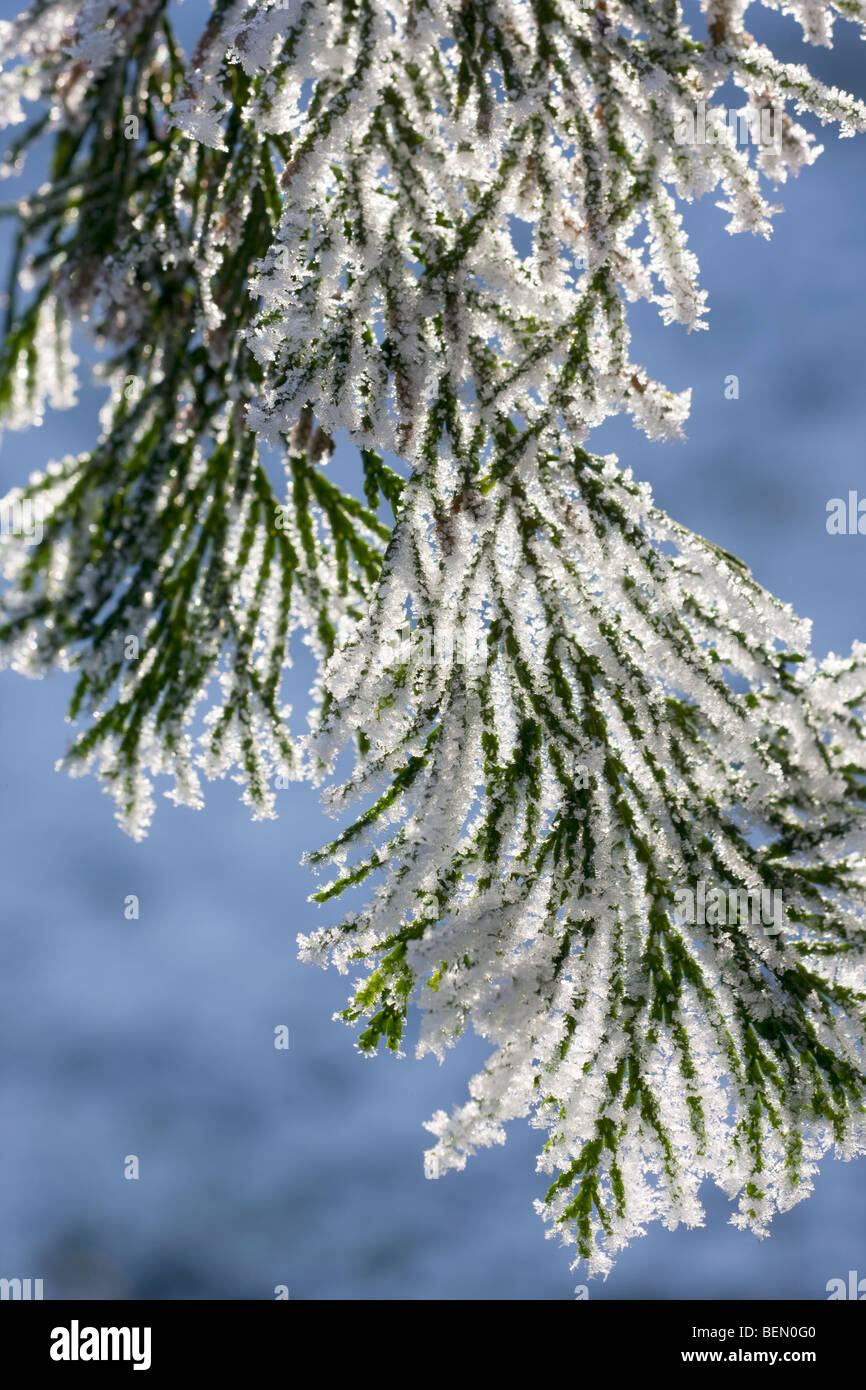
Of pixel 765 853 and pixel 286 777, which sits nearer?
pixel 765 853

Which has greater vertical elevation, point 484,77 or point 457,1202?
point 484,77

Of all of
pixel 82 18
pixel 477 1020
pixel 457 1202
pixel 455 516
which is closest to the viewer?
pixel 477 1020

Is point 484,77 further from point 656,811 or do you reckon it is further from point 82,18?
point 656,811

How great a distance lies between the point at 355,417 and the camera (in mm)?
1802

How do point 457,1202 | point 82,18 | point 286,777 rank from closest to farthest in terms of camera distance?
point 82,18
point 286,777
point 457,1202

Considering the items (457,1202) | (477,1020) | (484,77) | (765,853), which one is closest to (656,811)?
(765,853)
